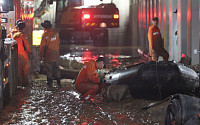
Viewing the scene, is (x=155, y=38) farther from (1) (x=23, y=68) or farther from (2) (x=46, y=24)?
(1) (x=23, y=68)

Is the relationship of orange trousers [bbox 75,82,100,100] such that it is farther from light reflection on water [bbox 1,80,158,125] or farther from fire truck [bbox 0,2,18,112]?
fire truck [bbox 0,2,18,112]

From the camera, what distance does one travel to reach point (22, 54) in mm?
10297

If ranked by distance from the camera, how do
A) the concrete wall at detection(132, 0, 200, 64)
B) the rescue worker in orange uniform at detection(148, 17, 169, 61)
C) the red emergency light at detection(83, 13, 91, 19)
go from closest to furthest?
the rescue worker in orange uniform at detection(148, 17, 169, 61)
the concrete wall at detection(132, 0, 200, 64)
the red emergency light at detection(83, 13, 91, 19)

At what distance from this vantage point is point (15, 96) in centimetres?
904

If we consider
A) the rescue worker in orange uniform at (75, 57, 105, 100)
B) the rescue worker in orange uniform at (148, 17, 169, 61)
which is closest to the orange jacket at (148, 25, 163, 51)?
the rescue worker in orange uniform at (148, 17, 169, 61)

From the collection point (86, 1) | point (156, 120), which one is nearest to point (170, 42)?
point (156, 120)

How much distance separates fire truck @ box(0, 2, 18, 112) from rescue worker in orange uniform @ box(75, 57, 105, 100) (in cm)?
143

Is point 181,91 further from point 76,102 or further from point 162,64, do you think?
point 76,102

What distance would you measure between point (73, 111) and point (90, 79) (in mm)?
1274

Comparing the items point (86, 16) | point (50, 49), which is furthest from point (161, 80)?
point (86, 16)

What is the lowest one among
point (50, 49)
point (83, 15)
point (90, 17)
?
point (50, 49)

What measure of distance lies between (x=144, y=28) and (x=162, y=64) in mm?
14380

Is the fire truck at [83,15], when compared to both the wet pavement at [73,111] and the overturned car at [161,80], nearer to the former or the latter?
the wet pavement at [73,111]

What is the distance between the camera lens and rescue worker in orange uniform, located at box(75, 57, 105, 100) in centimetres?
827
